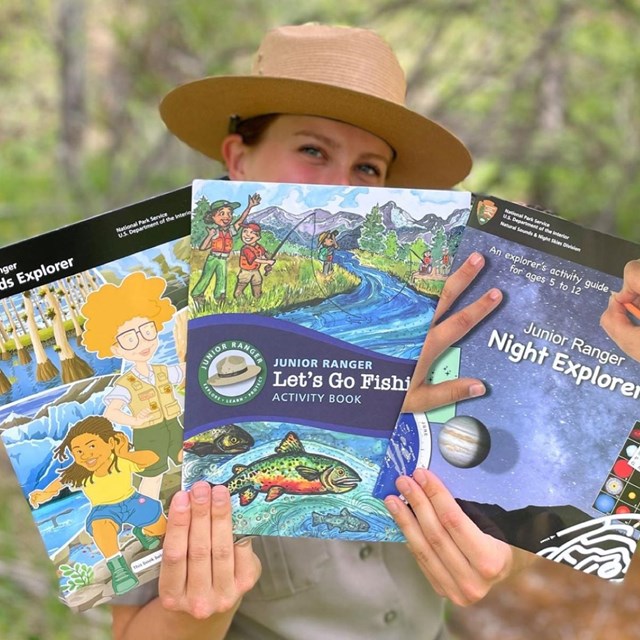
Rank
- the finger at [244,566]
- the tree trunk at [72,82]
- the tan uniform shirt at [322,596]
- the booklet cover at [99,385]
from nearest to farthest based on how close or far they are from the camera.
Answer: the booklet cover at [99,385] < the finger at [244,566] < the tan uniform shirt at [322,596] < the tree trunk at [72,82]

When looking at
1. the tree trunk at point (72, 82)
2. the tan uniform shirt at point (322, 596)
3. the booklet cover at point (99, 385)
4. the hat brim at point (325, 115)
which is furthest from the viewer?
the tree trunk at point (72, 82)

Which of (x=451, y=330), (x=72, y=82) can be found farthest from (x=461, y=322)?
(x=72, y=82)

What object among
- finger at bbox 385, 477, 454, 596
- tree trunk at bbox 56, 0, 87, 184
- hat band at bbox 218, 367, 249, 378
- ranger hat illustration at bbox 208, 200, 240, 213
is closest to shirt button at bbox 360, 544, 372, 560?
finger at bbox 385, 477, 454, 596

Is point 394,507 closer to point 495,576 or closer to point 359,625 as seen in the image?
point 495,576

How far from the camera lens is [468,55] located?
16.0 feet

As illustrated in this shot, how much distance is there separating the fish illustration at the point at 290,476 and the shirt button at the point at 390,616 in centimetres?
45

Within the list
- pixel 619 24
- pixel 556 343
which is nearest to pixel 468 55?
pixel 619 24

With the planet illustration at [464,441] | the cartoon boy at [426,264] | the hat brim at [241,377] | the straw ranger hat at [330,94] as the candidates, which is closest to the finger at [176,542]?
the hat brim at [241,377]

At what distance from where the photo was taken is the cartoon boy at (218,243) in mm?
1317

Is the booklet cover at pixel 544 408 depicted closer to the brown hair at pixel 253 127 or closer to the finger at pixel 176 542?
the finger at pixel 176 542

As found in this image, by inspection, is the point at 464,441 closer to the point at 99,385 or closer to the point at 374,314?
the point at 374,314

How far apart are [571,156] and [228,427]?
4159mm

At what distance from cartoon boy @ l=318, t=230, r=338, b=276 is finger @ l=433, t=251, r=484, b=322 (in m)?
0.20

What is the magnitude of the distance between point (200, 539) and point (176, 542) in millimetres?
41
